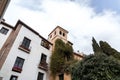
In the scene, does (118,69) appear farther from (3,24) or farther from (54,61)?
(3,24)

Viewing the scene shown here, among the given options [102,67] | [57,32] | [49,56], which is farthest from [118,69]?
[57,32]

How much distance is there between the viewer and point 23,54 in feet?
60.8

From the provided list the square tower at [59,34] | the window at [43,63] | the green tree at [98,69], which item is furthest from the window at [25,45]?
the green tree at [98,69]

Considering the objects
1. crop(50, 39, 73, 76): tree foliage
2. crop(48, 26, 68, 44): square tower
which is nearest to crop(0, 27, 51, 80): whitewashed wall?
crop(50, 39, 73, 76): tree foliage

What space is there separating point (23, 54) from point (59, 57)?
601cm

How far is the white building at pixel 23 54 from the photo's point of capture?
1639 cm

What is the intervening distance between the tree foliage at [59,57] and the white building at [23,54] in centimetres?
111

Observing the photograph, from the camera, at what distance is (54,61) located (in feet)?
70.4

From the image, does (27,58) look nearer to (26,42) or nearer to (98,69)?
(26,42)

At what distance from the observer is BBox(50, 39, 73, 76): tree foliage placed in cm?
2109

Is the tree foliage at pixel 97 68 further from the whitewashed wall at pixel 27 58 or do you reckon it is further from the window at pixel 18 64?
the window at pixel 18 64

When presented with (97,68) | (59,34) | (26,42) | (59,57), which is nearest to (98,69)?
(97,68)

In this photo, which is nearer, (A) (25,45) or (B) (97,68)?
(B) (97,68)

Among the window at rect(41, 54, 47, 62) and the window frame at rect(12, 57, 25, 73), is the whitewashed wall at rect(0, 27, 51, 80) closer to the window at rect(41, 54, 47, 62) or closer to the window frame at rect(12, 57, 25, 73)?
the window frame at rect(12, 57, 25, 73)
